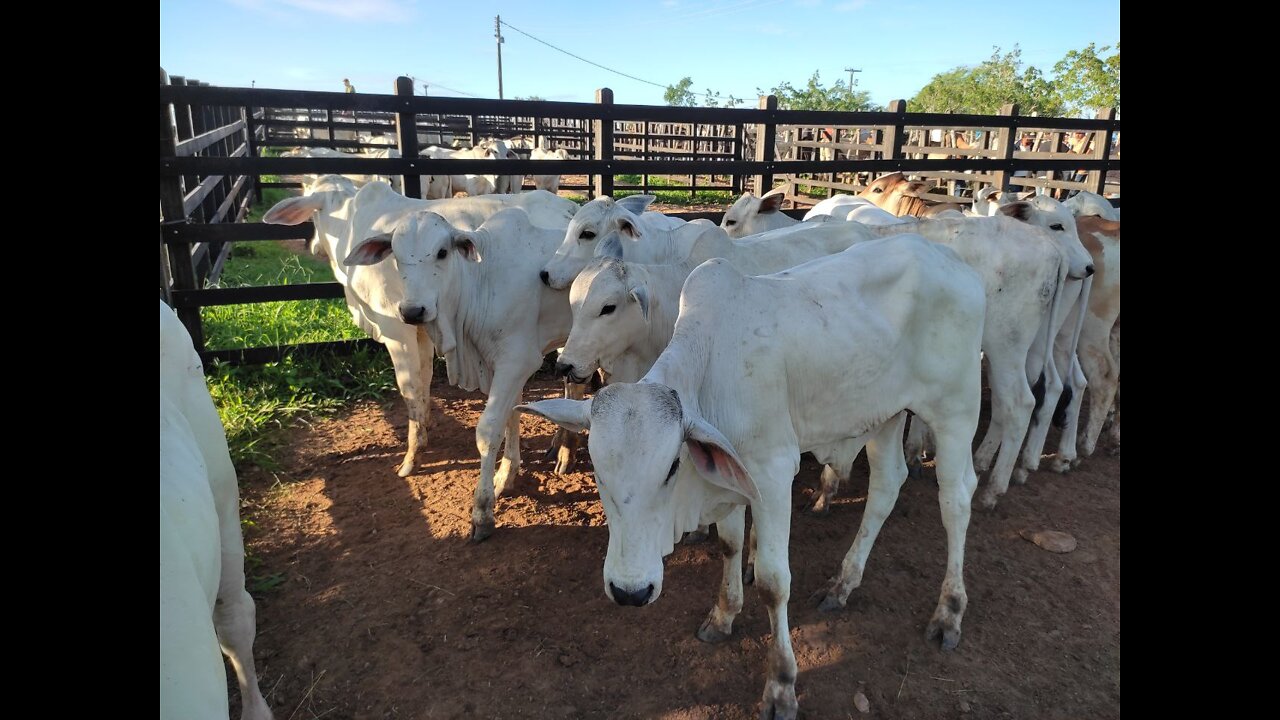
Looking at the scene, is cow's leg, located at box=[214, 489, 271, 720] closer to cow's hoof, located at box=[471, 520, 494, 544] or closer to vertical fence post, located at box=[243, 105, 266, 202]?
cow's hoof, located at box=[471, 520, 494, 544]

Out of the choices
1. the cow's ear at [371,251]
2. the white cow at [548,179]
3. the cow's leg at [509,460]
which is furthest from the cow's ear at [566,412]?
the white cow at [548,179]

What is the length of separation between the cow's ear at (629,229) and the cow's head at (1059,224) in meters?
2.80

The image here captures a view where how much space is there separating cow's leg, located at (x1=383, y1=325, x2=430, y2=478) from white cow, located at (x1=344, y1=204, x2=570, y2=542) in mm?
467

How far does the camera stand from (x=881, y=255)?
11.2 feet

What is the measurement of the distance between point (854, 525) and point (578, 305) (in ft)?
7.66

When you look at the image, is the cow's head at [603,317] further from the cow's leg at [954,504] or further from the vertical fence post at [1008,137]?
the vertical fence post at [1008,137]

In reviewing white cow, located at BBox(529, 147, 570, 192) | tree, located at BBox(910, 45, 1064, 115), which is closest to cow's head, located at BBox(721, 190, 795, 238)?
white cow, located at BBox(529, 147, 570, 192)

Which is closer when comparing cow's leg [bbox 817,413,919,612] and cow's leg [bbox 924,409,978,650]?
cow's leg [bbox 924,409,978,650]

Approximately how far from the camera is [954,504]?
358 centimetres

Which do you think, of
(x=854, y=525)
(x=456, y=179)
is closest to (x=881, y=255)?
(x=854, y=525)

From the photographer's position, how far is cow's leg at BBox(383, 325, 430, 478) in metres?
5.00
